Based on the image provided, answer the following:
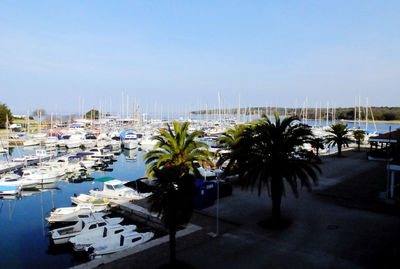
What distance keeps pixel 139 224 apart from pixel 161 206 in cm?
1036

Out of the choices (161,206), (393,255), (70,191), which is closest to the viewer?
(161,206)

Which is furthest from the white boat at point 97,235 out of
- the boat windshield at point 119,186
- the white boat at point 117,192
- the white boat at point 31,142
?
the white boat at point 31,142

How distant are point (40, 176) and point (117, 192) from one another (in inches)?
556

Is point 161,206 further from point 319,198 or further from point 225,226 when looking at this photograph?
point 319,198

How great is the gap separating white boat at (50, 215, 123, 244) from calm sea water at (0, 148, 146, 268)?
586mm

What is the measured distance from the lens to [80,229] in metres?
19.0

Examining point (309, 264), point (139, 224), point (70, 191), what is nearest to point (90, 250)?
point (139, 224)

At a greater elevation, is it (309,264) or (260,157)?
(260,157)

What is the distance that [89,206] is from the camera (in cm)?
2281

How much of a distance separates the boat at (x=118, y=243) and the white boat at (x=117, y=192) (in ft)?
24.0

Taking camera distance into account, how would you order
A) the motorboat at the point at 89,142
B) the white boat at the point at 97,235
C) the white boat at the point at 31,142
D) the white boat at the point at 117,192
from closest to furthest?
the white boat at the point at 97,235
the white boat at the point at 117,192
the motorboat at the point at 89,142
the white boat at the point at 31,142

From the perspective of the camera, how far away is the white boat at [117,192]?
80.9 feet

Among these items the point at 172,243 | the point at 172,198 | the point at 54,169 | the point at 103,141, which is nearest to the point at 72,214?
the point at 172,243

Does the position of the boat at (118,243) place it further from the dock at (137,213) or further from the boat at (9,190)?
the boat at (9,190)
